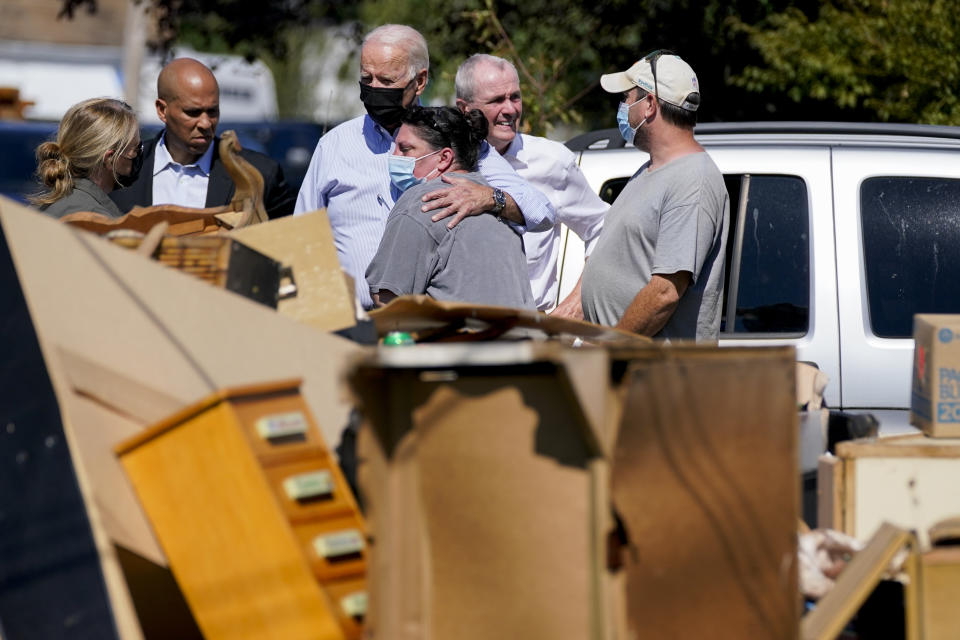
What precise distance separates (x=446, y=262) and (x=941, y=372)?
163 cm

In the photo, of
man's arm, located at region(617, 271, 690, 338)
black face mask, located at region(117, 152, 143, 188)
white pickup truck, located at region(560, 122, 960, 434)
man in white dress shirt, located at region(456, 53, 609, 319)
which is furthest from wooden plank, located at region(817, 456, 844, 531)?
black face mask, located at region(117, 152, 143, 188)

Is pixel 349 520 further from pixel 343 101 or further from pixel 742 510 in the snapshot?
pixel 343 101

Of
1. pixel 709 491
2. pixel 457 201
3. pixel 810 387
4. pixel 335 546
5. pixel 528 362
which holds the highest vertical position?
pixel 457 201

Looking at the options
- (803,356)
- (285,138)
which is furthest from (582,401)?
(285,138)

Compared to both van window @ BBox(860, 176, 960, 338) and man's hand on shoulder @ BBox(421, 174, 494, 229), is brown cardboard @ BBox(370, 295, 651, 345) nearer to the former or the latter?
man's hand on shoulder @ BBox(421, 174, 494, 229)

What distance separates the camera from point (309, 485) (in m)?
2.96

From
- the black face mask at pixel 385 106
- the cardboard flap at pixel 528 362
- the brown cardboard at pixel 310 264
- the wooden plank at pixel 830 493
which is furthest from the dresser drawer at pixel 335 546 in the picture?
the black face mask at pixel 385 106

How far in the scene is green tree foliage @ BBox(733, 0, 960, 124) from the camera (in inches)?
283

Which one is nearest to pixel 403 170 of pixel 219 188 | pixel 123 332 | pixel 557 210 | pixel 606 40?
pixel 557 210

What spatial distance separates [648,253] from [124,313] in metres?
1.95

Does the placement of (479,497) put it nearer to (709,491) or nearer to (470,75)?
(709,491)

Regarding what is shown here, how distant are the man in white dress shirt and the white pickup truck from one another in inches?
23.1

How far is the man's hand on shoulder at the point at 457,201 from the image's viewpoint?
13.9 feet

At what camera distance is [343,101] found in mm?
25172
